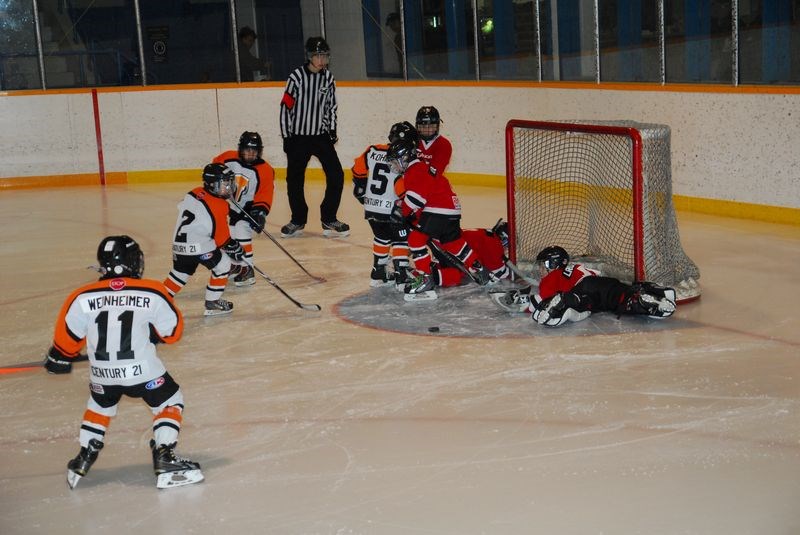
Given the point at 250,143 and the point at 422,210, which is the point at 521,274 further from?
the point at 250,143

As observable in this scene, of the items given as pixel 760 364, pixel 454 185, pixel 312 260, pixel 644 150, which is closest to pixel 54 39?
pixel 454 185

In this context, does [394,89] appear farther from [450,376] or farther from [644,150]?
[450,376]

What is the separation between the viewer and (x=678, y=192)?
8.66 metres

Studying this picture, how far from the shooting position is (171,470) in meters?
3.60

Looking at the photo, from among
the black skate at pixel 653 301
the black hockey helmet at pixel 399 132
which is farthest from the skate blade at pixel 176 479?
the black hockey helmet at pixel 399 132

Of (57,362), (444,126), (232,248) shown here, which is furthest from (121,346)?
(444,126)

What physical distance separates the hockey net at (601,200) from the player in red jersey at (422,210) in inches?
21.4

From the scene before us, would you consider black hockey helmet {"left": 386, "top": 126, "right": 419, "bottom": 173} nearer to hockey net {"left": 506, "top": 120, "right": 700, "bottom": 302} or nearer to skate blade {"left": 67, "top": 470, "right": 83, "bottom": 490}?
hockey net {"left": 506, "top": 120, "right": 700, "bottom": 302}

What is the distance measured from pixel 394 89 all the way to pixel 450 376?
22.0ft

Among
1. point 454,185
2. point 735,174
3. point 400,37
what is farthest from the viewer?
point 400,37

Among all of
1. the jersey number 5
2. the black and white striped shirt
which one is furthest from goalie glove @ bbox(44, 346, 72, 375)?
the black and white striped shirt

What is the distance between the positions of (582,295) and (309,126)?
3786mm

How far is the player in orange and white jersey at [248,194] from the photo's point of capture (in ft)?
21.6

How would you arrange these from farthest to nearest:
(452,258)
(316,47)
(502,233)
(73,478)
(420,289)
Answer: (316,47) < (502,233) < (452,258) < (420,289) < (73,478)
